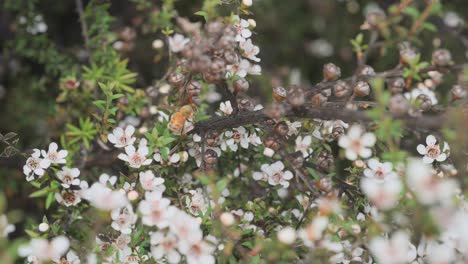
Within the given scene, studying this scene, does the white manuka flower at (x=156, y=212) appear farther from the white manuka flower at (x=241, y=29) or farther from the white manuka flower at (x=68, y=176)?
the white manuka flower at (x=241, y=29)

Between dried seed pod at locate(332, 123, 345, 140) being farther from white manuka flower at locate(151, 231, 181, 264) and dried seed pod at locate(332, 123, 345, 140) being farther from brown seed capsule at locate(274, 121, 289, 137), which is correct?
white manuka flower at locate(151, 231, 181, 264)

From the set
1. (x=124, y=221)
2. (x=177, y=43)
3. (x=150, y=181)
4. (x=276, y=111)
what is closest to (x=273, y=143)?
(x=276, y=111)

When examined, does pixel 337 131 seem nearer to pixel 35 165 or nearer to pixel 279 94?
pixel 279 94

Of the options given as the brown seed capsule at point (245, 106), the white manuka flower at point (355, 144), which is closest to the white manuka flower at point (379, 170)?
the white manuka flower at point (355, 144)

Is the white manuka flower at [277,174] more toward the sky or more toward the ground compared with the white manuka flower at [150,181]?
more toward the ground

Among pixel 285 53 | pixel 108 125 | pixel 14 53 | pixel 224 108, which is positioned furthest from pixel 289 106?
pixel 285 53

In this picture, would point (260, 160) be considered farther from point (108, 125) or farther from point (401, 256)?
point (401, 256)

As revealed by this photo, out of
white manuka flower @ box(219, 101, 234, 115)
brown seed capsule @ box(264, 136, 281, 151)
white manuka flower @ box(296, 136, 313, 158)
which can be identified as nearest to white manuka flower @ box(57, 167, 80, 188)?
white manuka flower @ box(219, 101, 234, 115)
